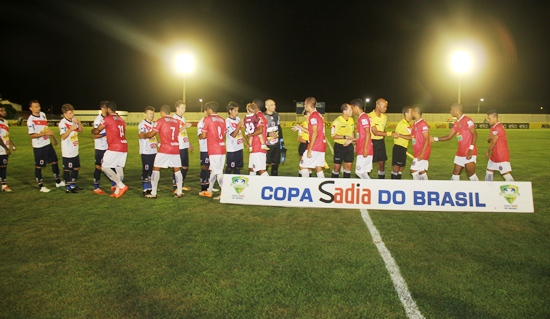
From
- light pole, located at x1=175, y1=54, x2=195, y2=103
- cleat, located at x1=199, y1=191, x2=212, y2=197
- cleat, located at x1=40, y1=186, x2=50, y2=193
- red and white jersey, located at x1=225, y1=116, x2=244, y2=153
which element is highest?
light pole, located at x1=175, y1=54, x2=195, y2=103

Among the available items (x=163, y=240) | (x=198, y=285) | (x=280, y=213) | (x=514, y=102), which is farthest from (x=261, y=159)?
(x=514, y=102)

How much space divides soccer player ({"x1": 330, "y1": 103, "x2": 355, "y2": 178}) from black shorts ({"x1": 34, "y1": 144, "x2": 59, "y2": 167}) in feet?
23.0

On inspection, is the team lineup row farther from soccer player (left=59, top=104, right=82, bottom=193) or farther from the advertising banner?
the advertising banner

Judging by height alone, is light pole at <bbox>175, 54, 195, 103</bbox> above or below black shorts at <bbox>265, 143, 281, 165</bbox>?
above

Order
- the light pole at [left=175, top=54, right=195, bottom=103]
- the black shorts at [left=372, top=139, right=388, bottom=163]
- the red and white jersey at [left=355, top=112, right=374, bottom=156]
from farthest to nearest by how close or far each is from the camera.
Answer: the light pole at [left=175, top=54, right=195, bottom=103] → the black shorts at [left=372, top=139, right=388, bottom=163] → the red and white jersey at [left=355, top=112, right=374, bottom=156]

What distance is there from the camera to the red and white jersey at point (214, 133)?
8156 millimetres

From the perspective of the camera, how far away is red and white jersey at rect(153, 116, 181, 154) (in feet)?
26.1

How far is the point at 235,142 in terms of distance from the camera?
29.2ft

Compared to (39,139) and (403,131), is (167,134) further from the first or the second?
(403,131)

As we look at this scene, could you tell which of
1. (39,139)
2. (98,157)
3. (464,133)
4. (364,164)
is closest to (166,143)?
(98,157)

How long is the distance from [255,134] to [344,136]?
2.13 m

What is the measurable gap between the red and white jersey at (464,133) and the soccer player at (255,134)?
181 inches

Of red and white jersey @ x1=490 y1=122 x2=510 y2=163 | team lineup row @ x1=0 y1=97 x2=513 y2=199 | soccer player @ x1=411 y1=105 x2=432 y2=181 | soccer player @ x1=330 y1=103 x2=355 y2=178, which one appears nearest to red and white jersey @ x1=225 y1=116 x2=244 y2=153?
team lineup row @ x1=0 y1=97 x2=513 y2=199

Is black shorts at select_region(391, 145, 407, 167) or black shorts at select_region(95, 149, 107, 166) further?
black shorts at select_region(391, 145, 407, 167)
